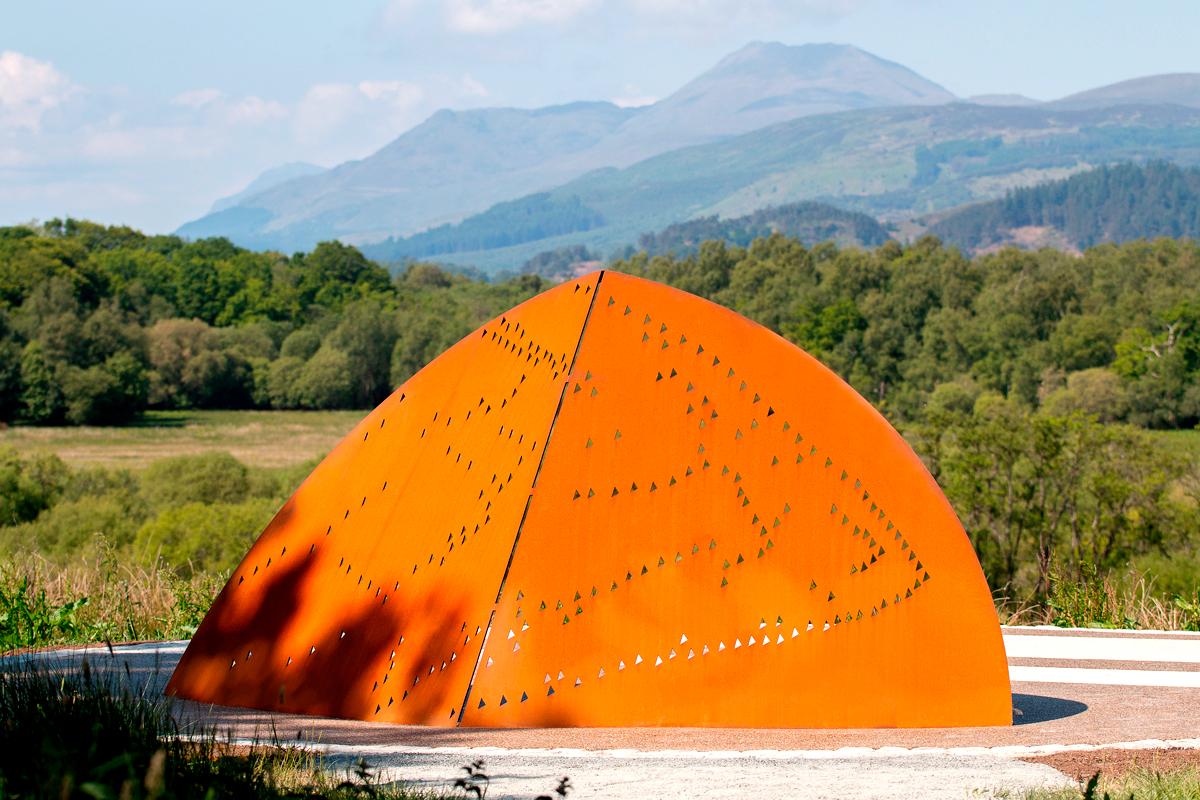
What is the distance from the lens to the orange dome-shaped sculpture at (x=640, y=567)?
16.3 ft

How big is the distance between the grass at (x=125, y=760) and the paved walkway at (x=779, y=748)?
15.1 inches

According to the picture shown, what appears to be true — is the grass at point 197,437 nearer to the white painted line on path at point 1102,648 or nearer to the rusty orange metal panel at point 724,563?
the white painted line on path at point 1102,648

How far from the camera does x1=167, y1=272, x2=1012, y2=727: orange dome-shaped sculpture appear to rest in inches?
196

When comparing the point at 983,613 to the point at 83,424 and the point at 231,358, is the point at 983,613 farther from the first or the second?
the point at 231,358

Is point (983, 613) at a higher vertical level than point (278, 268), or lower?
lower

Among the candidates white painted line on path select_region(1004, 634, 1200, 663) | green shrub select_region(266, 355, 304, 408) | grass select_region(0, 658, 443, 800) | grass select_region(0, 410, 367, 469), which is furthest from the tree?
grass select_region(0, 658, 443, 800)

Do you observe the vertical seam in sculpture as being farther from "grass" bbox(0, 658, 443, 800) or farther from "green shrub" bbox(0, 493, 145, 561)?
"green shrub" bbox(0, 493, 145, 561)

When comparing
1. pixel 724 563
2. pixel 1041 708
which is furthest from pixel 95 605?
pixel 1041 708

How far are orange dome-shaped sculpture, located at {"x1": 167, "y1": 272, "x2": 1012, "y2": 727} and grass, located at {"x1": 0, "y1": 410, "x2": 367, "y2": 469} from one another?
149ft

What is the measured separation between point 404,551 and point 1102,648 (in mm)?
5064

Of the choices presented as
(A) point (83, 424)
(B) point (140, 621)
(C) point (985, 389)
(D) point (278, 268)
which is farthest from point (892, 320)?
(B) point (140, 621)

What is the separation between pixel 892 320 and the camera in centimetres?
8125

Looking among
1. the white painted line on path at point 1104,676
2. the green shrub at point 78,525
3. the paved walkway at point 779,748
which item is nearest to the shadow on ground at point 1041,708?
the paved walkway at point 779,748

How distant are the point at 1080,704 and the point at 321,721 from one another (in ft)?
13.4
